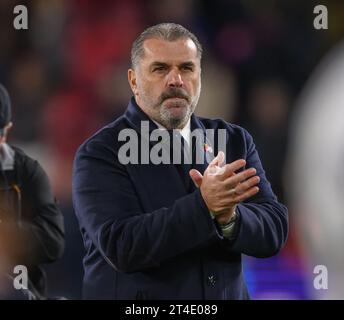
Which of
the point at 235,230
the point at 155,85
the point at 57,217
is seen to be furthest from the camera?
the point at 57,217

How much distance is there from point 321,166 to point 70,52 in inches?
35.6

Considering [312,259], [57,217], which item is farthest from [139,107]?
[312,259]

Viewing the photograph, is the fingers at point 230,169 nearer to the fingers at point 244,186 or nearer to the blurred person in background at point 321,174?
the fingers at point 244,186

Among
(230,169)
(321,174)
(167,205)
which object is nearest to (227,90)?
(321,174)

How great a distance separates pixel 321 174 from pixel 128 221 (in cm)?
81

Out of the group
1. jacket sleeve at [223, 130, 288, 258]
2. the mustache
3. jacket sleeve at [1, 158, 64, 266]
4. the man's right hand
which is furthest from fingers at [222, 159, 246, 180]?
jacket sleeve at [1, 158, 64, 266]

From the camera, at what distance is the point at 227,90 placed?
201 cm

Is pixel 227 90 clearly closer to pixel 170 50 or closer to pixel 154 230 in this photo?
pixel 170 50

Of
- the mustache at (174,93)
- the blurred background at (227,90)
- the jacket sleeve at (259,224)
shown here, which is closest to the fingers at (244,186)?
the jacket sleeve at (259,224)

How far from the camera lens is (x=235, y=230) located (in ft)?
4.65

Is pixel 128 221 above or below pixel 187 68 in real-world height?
below

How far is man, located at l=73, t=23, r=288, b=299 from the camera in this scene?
137 cm

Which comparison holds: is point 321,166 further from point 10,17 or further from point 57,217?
point 10,17

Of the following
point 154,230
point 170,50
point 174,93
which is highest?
point 170,50
